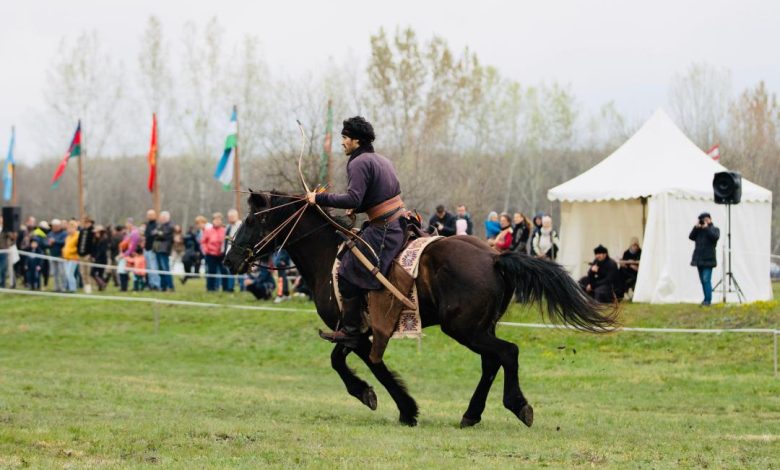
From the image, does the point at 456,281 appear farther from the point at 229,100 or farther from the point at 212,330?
the point at 229,100

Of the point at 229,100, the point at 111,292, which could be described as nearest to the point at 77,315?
the point at 111,292

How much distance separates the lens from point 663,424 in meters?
11.7

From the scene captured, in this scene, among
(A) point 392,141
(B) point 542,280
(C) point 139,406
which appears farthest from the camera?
(A) point 392,141

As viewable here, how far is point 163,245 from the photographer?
2827cm

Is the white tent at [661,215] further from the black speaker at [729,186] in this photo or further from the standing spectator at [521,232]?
the black speaker at [729,186]

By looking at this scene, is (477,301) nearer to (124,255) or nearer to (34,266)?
(124,255)

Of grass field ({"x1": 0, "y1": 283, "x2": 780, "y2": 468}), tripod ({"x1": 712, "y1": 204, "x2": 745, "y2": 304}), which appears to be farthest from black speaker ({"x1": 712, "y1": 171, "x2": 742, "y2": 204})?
grass field ({"x1": 0, "y1": 283, "x2": 780, "y2": 468})

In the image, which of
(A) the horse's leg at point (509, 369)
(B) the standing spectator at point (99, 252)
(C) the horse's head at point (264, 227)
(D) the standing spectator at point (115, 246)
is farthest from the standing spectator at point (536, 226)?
(A) the horse's leg at point (509, 369)

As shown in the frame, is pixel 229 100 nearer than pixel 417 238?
No

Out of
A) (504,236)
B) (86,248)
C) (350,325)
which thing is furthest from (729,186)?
(86,248)

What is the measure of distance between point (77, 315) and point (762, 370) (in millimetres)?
15209

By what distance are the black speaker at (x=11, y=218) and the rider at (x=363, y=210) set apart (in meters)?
19.7

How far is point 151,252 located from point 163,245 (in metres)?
0.67

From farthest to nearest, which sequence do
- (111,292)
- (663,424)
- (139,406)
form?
(111,292), (139,406), (663,424)
